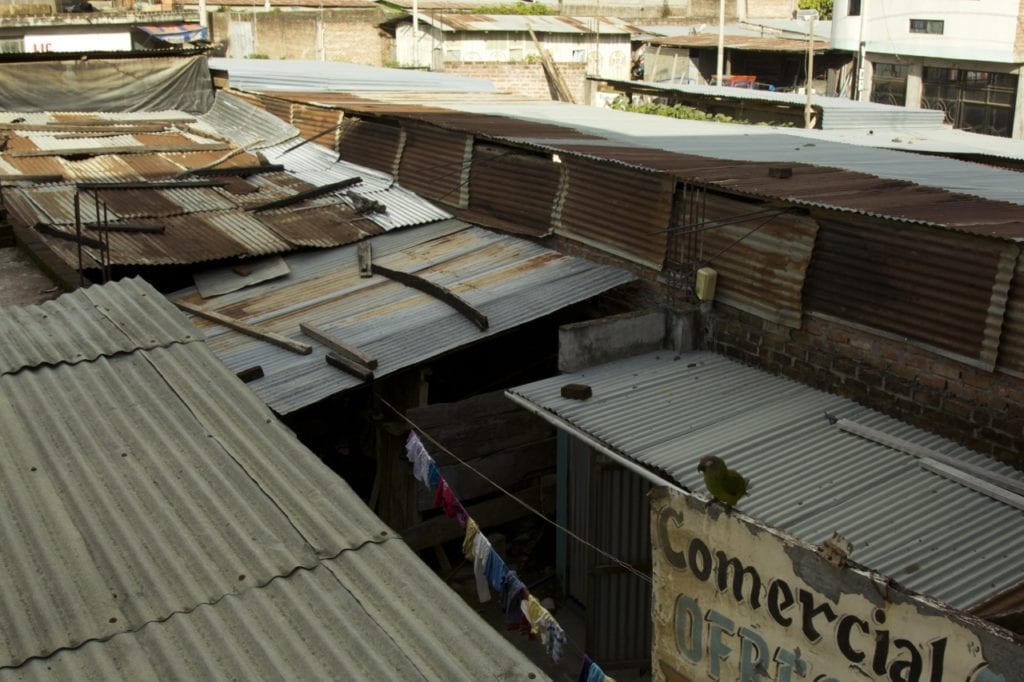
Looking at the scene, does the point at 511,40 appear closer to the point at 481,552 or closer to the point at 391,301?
the point at 391,301

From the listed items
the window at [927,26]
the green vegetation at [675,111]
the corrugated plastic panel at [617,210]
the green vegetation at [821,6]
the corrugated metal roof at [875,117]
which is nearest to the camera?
the corrugated plastic panel at [617,210]

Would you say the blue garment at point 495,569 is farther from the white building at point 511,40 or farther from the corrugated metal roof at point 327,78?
the white building at point 511,40

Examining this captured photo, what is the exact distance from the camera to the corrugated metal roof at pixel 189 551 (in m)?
3.92

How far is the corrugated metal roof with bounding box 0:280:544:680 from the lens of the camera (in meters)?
3.92

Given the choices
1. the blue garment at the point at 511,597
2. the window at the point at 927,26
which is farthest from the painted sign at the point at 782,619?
the window at the point at 927,26

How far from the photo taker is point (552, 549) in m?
10.2

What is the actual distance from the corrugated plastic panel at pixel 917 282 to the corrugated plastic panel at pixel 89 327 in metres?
4.73

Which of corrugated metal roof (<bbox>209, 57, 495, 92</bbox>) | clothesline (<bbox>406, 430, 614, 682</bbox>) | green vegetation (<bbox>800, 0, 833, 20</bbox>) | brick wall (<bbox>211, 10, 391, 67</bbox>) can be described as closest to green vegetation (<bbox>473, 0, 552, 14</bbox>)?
brick wall (<bbox>211, 10, 391, 67</bbox>)

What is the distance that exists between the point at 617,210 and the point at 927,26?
24.3 m

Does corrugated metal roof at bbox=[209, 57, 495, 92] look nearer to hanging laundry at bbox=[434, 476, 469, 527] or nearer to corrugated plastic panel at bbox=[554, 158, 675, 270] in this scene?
corrugated plastic panel at bbox=[554, 158, 675, 270]

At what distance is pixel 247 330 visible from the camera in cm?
934

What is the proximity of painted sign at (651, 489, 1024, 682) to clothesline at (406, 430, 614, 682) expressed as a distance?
650 mm

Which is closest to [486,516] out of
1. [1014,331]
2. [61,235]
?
[1014,331]

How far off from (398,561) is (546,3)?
4147 cm
